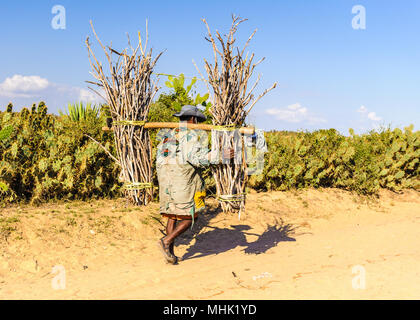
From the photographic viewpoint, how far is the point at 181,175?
4.56 meters

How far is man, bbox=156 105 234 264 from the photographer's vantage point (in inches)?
177

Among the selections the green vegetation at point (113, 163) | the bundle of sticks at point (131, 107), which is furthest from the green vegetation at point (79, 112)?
the bundle of sticks at point (131, 107)

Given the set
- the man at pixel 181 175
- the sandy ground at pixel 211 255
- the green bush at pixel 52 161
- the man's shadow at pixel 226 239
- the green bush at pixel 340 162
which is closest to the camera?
the sandy ground at pixel 211 255

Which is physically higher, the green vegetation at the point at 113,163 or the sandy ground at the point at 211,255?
the green vegetation at the point at 113,163

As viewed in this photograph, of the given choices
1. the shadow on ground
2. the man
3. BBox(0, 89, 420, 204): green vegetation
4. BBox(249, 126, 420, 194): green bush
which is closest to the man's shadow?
the shadow on ground

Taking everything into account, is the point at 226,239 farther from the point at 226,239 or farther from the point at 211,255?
the point at 211,255

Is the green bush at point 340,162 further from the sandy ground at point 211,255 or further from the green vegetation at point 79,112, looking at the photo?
the green vegetation at point 79,112

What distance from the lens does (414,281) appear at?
12.0 ft

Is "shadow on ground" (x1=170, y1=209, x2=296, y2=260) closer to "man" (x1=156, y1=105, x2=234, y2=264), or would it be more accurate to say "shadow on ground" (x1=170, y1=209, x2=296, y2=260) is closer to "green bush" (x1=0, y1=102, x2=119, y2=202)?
"man" (x1=156, y1=105, x2=234, y2=264)

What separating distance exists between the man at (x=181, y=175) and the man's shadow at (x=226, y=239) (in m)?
0.74

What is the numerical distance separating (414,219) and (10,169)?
290 inches

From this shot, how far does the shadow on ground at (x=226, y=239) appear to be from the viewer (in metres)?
5.57
